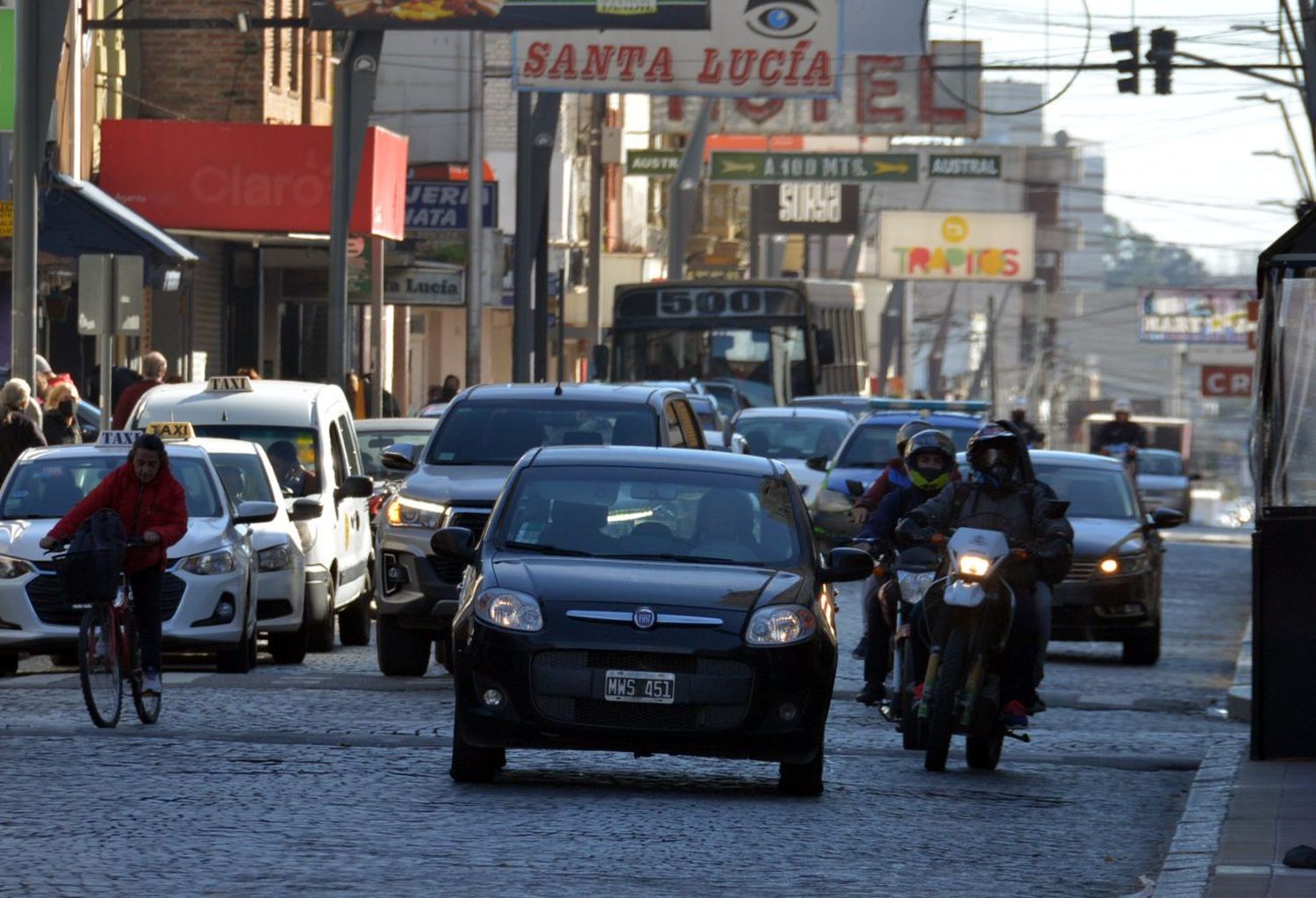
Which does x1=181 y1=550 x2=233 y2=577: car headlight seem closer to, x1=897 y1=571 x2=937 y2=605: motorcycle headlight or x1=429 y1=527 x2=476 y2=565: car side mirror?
x1=897 y1=571 x2=937 y2=605: motorcycle headlight

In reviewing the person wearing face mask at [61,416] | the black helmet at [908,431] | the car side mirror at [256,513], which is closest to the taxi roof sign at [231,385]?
the person wearing face mask at [61,416]

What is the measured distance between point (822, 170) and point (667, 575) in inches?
1799

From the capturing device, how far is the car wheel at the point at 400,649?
17.9 m

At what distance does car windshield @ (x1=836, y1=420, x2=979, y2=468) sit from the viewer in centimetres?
3081

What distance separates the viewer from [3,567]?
57.8 ft

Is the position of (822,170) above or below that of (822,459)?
above

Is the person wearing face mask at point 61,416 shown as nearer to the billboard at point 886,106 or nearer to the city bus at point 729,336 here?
the city bus at point 729,336

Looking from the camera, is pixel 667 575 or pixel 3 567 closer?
pixel 667 575

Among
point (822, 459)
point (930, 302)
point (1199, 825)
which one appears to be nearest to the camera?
point (1199, 825)

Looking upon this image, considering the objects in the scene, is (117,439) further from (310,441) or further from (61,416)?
(61,416)

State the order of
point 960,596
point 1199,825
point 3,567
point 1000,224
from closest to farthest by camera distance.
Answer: point 1199,825 → point 960,596 → point 3,567 → point 1000,224

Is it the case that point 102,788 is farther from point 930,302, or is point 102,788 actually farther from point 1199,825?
point 930,302

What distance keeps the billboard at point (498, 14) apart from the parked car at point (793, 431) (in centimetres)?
569

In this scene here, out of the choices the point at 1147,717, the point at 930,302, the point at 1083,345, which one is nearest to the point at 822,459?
the point at 1147,717
